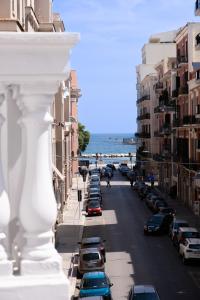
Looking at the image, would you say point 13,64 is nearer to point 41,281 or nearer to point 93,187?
point 41,281

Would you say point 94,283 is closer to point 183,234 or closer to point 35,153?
point 183,234

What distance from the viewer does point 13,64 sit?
4.70m

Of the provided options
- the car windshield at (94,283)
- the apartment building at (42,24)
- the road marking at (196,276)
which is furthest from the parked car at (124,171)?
the car windshield at (94,283)

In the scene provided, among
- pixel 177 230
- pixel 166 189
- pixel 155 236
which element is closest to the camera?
pixel 177 230

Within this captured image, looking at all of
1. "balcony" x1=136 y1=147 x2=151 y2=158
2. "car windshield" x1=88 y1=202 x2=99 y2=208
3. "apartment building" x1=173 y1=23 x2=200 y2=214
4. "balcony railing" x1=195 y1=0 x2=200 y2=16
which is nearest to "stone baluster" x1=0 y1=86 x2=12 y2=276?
"balcony railing" x1=195 y1=0 x2=200 y2=16

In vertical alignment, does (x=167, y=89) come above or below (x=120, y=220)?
above

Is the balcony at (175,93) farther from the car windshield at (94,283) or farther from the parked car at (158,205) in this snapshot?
the car windshield at (94,283)

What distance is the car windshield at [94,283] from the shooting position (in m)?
19.9

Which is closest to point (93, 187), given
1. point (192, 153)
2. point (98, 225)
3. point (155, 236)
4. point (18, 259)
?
point (192, 153)

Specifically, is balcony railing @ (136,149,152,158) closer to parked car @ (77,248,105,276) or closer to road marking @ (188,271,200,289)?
road marking @ (188,271,200,289)

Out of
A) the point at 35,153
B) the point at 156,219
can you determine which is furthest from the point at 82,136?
the point at 35,153

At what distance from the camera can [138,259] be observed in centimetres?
2900

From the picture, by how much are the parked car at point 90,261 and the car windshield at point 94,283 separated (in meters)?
4.03

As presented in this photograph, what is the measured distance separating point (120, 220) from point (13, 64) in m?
39.8
